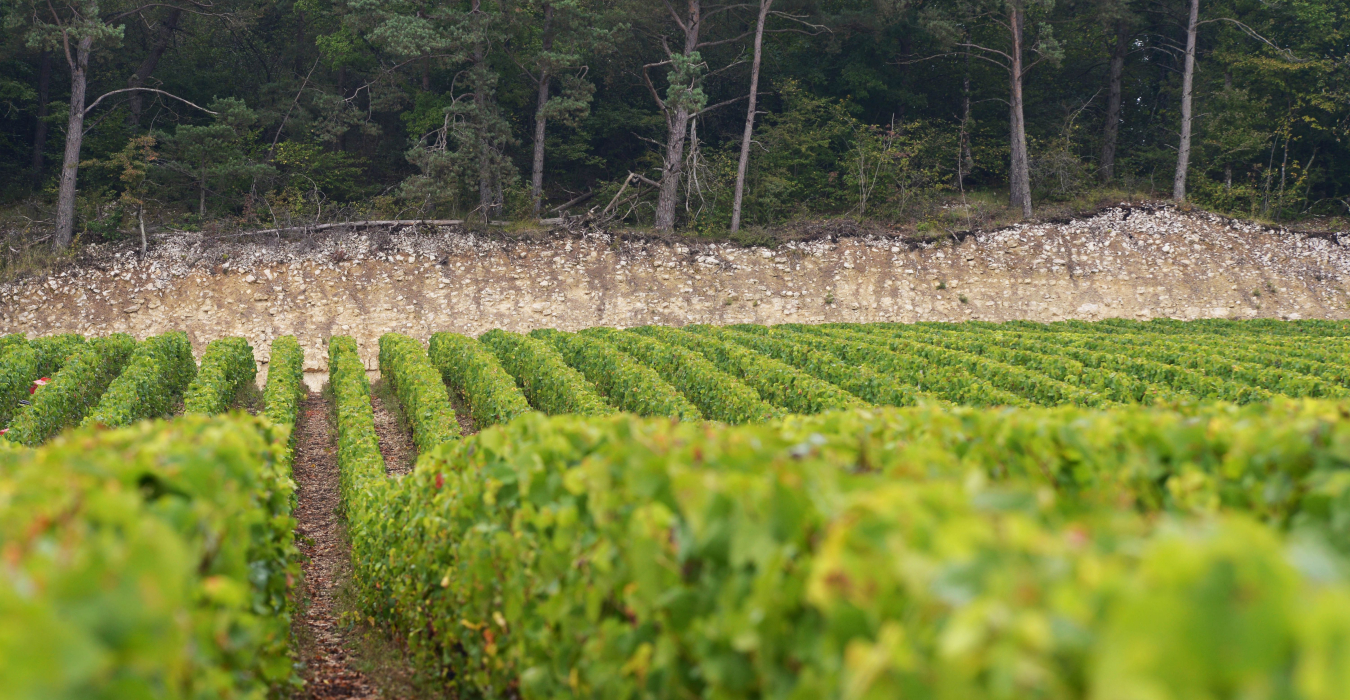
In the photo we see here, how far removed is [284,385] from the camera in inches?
629

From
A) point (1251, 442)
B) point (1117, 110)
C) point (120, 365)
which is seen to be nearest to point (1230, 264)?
point (1117, 110)

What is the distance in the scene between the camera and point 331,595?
8.94 meters

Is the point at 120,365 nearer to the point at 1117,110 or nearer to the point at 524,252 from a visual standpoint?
the point at 524,252

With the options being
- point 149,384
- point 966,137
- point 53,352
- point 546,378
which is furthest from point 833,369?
point 966,137

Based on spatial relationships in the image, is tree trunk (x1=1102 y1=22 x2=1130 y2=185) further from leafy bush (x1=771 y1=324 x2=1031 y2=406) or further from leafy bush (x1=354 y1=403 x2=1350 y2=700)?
leafy bush (x1=354 y1=403 x2=1350 y2=700)

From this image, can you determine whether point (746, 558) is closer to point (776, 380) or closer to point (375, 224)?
point (776, 380)

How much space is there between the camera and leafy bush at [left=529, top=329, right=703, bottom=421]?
12938 mm

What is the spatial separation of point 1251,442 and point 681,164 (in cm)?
2910

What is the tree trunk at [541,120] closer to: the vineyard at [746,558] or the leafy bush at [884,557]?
the vineyard at [746,558]

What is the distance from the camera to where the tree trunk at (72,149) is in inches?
1027

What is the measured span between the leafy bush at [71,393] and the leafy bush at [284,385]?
304 cm

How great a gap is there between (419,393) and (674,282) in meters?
16.0

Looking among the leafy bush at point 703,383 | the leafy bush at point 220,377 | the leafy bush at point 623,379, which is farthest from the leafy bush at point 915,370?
the leafy bush at point 220,377

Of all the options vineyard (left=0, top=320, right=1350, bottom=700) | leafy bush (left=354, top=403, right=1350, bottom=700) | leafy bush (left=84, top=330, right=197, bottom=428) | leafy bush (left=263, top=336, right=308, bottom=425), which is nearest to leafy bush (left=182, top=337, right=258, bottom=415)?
leafy bush (left=84, top=330, right=197, bottom=428)
